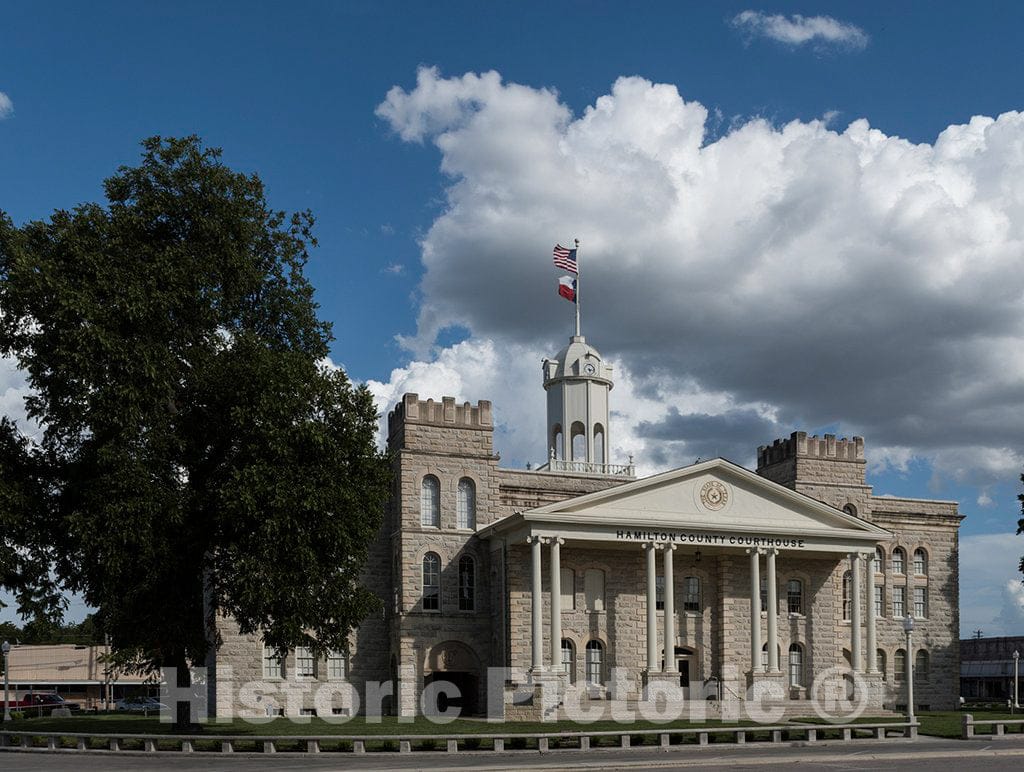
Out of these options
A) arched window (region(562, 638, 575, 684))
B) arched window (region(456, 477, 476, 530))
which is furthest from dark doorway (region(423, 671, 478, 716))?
arched window (region(456, 477, 476, 530))

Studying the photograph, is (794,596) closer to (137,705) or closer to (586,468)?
(586,468)

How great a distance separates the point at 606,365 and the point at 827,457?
35.5ft

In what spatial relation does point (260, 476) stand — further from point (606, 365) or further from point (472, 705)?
point (606, 365)

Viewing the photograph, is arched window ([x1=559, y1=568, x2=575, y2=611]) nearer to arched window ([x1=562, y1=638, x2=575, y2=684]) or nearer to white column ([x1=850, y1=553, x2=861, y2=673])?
arched window ([x1=562, y1=638, x2=575, y2=684])

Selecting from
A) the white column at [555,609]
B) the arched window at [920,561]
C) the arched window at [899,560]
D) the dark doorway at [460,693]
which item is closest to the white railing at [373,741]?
the white column at [555,609]

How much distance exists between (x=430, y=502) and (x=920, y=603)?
24.2m

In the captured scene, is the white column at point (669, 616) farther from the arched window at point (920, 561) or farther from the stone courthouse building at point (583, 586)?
the arched window at point (920, 561)

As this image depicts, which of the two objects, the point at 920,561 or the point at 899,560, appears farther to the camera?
the point at 920,561

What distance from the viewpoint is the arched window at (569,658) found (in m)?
46.7

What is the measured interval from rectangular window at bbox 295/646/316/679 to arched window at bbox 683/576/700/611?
49.9 feet

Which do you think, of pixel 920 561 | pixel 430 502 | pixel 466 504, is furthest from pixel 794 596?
pixel 430 502

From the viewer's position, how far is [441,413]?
48375 millimetres

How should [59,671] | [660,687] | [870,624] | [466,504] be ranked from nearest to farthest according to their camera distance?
[660,687]
[466,504]
[870,624]
[59,671]

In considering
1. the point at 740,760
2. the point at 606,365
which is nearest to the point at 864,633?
the point at 606,365
